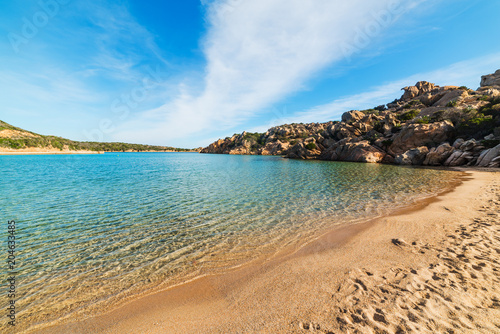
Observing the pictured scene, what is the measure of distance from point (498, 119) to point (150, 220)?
66030 mm

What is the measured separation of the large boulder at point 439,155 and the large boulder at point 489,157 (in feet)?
20.1

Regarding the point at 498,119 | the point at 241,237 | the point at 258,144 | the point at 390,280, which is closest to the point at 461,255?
the point at 390,280

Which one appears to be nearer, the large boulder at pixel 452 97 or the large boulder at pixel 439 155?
the large boulder at pixel 439 155

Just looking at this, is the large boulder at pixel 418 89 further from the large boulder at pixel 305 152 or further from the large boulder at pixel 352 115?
the large boulder at pixel 305 152

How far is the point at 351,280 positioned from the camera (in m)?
5.62

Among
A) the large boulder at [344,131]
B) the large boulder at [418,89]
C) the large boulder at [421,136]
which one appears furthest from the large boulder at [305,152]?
the large boulder at [418,89]

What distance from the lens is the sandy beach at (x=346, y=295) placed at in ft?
13.1

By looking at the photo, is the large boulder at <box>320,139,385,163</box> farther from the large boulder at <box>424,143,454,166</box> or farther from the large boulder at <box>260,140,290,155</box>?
the large boulder at <box>260,140,290,155</box>

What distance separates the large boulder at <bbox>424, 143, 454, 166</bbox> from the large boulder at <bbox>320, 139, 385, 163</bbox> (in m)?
12.5

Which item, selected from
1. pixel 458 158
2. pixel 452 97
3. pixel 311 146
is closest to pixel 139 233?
pixel 458 158

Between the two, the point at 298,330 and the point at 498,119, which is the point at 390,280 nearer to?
the point at 298,330

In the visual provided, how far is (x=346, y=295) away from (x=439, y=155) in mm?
52053

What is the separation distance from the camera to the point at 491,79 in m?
76.8

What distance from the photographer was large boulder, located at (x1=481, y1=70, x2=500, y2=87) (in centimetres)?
7344
